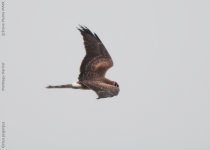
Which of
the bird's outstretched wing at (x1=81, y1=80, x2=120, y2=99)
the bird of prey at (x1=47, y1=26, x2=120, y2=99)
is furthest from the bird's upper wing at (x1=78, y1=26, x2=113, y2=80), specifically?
the bird's outstretched wing at (x1=81, y1=80, x2=120, y2=99)

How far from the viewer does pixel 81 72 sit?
30.6m

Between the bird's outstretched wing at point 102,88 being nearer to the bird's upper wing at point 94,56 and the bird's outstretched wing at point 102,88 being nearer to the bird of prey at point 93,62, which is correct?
the bird of prey at point 93,62

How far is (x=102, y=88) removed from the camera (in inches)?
1137

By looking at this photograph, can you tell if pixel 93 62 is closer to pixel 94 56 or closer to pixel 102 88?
pixel 94 56

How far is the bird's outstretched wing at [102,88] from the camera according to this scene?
27.5m

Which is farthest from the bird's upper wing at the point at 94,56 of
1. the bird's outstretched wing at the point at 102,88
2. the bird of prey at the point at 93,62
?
the bird's outstretched wing at the point at 102,88

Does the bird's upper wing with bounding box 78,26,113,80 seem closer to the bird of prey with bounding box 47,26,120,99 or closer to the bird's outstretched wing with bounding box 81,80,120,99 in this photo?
the bird of prey with bounding box 47,26,120,99

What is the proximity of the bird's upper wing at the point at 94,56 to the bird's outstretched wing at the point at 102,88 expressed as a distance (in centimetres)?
75

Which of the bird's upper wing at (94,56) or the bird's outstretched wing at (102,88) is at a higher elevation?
the bird's upper wing at (94,56)

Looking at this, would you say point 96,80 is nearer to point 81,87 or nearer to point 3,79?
point 81,87

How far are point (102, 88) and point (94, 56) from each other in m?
2.23

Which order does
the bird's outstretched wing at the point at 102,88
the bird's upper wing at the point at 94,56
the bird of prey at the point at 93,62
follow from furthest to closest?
1. the bird's upper wing at the point at 94,56
2. the bird of prey at the point at 93,62
3. the bird's outstretched wing at the point at 102,88

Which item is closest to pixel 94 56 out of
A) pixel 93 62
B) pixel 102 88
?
pixel 93 62

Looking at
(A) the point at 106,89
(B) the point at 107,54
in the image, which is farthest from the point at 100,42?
→ (A) the point at 106,89
